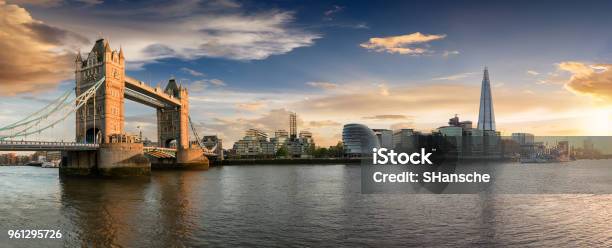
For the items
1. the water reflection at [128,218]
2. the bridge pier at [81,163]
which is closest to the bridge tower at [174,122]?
the bridge pier at [81,163]

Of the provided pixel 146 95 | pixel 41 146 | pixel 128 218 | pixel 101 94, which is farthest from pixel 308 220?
pixel 146 95

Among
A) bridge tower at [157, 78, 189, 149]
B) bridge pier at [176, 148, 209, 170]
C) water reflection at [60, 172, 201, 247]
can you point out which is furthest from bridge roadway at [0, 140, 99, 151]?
bridge tower at [157, 78, 189, 149]

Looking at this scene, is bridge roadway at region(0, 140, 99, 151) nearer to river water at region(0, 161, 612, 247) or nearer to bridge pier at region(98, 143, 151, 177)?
bridge pier at region(98, 143, 151, 177)

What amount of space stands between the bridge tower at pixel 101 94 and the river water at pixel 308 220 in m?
36.4

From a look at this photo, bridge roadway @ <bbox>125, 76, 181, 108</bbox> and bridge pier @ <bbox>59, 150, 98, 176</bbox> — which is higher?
bridge roadway @ <bbox>125, 76, 181, 108</bbox>

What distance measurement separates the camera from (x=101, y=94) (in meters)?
82.0

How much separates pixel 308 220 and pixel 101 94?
6460 centimetres

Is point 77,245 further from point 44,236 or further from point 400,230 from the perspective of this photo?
point 400,230

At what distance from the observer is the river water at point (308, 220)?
80.3 ft

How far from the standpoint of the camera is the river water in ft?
80.3

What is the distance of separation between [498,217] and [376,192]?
17577 mm

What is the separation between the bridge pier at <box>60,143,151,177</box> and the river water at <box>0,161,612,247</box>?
26017mm

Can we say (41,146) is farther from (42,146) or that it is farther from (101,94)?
(101,94)

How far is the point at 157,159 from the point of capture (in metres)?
123
